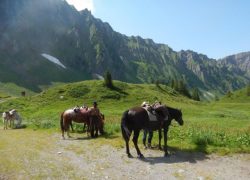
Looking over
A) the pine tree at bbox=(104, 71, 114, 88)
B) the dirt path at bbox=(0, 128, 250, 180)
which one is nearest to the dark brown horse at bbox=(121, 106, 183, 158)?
the dirt path at bbox=(0, 128, 250, 180)

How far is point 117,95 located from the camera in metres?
105

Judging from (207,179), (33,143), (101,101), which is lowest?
(207,179)

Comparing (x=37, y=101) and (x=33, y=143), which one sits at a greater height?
(x=37, y=101)

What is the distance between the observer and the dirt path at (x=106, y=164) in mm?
17359

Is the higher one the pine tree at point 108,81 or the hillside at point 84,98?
the pine tree at point 108,81

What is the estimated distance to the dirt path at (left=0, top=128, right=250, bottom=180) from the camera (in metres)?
17.4

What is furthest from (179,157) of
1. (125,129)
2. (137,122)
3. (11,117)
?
(11,117)

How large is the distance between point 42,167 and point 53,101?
79844 mm

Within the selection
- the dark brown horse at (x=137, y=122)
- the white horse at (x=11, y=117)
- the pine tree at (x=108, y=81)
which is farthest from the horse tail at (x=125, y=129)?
the pine tree at (x=108, y=81)

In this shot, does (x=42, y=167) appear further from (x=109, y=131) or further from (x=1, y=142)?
(x=109, y=131)

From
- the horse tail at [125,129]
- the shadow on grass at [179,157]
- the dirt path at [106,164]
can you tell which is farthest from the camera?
the horse tail at [125,129]

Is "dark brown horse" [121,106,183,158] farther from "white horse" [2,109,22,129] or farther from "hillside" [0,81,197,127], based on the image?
"hillside" [0,81,197,127]

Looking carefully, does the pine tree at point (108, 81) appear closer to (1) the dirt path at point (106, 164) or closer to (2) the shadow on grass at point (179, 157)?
(1) the dirt path at point (106, 164)

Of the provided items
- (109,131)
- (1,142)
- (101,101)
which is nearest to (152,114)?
(109,131)
